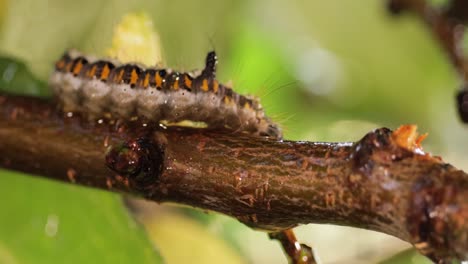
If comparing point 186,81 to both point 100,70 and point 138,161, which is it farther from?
point 138,161

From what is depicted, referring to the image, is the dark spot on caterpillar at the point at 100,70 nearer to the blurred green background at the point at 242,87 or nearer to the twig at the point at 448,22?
the blurred green background at the point at 242,87

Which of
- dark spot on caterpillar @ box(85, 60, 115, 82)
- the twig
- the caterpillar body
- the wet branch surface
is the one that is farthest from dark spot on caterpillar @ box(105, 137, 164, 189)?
the twig

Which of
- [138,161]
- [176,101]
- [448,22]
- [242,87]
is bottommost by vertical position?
[138,161]

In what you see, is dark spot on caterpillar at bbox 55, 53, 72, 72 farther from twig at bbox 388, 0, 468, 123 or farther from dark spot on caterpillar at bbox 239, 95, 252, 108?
twig at bbox 388, 0, 468, 123

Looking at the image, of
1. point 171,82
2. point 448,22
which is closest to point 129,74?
point 171,82

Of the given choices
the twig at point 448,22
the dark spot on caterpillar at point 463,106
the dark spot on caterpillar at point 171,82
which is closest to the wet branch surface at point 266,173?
the dark spot on caterpillar at point 171,82

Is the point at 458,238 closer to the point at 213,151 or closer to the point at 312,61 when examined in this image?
the point at 213,151
